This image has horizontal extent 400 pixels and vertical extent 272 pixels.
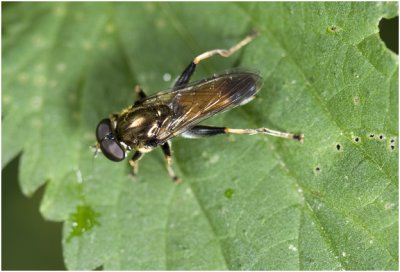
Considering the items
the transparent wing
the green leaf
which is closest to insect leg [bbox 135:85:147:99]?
the transparent wing

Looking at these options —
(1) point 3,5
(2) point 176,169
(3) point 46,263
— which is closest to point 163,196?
(2) point 176,169

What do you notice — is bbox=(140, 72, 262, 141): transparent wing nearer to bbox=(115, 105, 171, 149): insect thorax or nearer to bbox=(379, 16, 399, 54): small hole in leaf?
bbox=(115, 105, 171, 149): insect thorax

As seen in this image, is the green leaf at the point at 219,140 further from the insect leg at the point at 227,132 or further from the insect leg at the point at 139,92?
the insect leg at the point at 139,92

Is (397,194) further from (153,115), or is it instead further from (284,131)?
(153,115)

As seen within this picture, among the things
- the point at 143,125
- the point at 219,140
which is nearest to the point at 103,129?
the point at 143,125

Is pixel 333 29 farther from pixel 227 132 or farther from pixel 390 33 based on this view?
pixel 227 132

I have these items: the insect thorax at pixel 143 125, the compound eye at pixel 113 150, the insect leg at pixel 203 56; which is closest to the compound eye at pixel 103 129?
the compound eye at pixel 113 150
